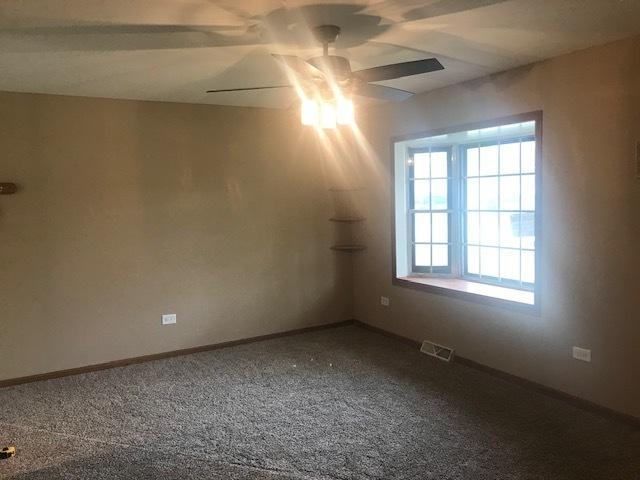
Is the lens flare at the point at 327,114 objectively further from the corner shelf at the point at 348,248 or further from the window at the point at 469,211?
the corner shelf at the point at 348,248

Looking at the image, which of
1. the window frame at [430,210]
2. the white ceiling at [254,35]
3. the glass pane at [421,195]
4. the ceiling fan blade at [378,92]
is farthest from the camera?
the glass pane at [421,195]

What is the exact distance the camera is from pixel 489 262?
16.1 feet

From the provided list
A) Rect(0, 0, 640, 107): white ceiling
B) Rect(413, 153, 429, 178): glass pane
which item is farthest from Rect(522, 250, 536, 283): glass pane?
Rect(0, 0, 640, 107): white ceiling

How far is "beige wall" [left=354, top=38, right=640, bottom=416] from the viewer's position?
332 centimetres

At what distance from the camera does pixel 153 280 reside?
4.87 meters

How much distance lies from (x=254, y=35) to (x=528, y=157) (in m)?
2.64

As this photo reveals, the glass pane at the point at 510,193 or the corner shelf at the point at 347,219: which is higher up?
the glass pane at the point at 510,193

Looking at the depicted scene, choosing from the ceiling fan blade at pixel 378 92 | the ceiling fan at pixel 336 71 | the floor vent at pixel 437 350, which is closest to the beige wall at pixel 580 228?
the floor vent at pixel 437 350

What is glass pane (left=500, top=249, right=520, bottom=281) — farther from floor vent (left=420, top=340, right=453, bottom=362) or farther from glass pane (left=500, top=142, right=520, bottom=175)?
floor vent (left=420, top=340, right=453, bottom=362)

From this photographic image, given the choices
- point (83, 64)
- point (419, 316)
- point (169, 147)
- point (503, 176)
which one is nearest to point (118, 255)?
point (169, 147)

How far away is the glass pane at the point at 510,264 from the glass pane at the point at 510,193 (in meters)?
0.39

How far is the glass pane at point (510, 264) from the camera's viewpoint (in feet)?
15.1

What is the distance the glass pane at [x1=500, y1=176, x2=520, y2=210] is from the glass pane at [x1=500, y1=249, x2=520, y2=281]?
1.29ft

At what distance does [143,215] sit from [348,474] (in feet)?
9.84
